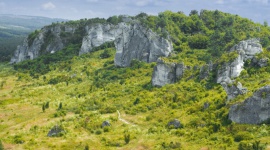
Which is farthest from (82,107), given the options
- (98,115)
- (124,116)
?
(124,116)

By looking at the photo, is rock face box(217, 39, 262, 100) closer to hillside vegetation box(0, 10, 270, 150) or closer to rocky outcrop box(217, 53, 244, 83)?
rocky outcrop box(217, 53, 244, 83)

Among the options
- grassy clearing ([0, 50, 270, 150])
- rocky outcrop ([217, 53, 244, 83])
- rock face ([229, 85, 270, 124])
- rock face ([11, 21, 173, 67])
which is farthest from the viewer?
rock face ([11, 21, 173, 67])

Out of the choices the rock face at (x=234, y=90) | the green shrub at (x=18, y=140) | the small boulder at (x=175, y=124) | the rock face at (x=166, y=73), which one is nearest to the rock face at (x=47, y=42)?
the rock face at (x=166, y=73)

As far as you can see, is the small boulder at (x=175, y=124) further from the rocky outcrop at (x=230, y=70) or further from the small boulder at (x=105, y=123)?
the rocky outcrop at (x=230, y=70)

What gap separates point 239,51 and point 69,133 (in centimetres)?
3719

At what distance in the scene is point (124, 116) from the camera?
6009cm

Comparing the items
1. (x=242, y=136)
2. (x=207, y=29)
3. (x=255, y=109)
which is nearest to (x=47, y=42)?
(x=207, y=29)

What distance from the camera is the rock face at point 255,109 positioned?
41.2m

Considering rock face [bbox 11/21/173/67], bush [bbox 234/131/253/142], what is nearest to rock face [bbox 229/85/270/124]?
bush [bbox 234/131/253/142]

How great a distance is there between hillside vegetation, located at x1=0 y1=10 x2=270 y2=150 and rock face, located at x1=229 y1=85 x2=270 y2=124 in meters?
1.19

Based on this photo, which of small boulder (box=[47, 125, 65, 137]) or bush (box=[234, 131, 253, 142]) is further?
small boulder (box=[47, 125, 65, 137])

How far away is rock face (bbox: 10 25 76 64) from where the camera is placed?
149625 mm

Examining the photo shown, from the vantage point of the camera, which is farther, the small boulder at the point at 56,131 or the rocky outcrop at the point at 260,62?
the rocky outcrop at the point at 260,62

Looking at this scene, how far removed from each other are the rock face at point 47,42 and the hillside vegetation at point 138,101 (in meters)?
28.9
